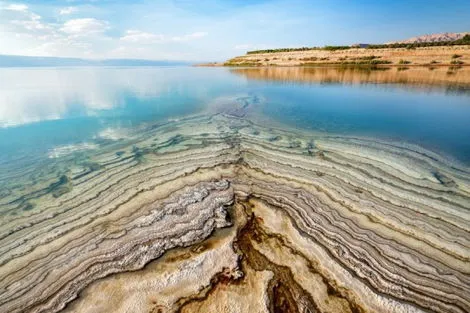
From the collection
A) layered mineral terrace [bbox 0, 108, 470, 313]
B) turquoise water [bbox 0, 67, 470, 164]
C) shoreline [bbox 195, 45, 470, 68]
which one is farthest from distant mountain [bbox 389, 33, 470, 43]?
layered mineral terrace [bbox 0, 108, 470, 313]

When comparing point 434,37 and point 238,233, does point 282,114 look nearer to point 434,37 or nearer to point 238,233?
point 238,233

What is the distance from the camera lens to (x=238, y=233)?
4.94 metres

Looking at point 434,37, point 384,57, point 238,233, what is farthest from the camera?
point 434,37

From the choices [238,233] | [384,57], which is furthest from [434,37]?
[238,233]

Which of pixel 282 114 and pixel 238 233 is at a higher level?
pixel 282 114

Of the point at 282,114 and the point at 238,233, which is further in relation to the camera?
the point at 282,114

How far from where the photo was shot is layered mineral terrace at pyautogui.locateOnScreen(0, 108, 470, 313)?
11.9ft

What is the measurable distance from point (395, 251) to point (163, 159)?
22.4 ft

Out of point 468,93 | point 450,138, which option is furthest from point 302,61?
point 450,138

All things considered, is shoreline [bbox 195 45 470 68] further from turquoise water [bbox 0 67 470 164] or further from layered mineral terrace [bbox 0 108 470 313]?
layered mineral terrace [bbox 0 108 470 313]

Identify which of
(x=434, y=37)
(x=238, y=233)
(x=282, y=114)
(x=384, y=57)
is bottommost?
(x=238, y=233)

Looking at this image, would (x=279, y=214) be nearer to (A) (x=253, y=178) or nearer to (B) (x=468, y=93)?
(A) (x=253, y=178)

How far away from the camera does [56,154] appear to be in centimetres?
917

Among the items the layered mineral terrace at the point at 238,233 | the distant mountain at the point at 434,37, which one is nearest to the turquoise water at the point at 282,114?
the layered mineral terrace at the point at 238,233
